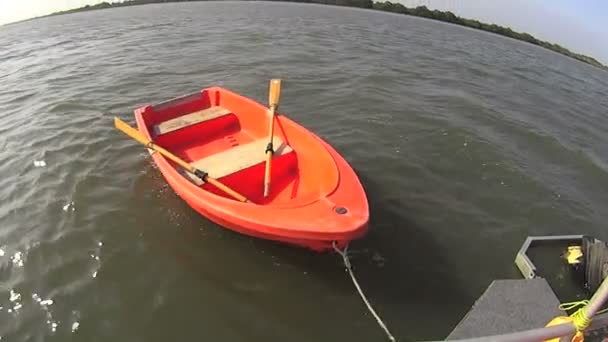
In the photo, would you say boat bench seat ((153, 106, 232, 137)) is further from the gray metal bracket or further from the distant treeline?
the distant treeline

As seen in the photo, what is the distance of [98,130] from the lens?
10055 millimetres

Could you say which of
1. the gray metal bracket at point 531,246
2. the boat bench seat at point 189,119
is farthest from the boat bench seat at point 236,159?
the gray metal bracket at point 531,246

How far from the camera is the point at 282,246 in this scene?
6324 mm

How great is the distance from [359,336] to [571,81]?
16.4m

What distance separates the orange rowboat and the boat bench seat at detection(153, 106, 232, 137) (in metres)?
0.02

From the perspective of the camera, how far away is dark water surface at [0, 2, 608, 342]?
18.0ft

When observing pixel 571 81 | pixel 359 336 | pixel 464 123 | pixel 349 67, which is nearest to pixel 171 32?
pixel 349 67

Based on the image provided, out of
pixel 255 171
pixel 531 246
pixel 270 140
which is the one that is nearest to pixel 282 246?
pixel 255 171

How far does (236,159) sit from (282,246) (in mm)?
1940

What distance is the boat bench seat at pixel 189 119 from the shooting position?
27.8 feet

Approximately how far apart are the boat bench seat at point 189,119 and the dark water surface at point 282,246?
739mm

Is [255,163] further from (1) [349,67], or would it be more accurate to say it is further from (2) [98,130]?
(1) [349,67]

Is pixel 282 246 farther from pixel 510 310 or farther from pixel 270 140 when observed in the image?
pixel 510 310

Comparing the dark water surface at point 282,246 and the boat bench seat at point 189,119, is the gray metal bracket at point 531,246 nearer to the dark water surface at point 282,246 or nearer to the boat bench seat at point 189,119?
the dark water surface at point 282,246
